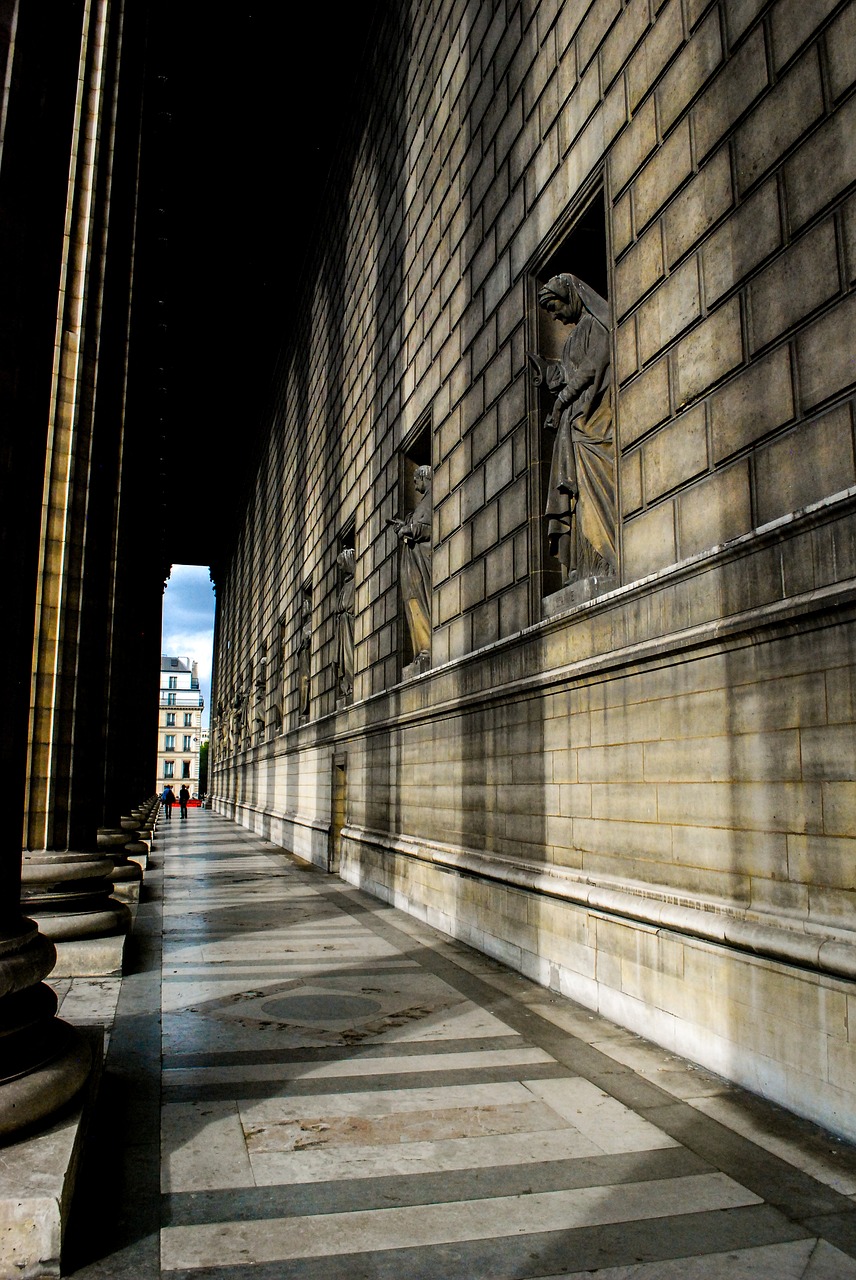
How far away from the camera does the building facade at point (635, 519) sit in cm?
566

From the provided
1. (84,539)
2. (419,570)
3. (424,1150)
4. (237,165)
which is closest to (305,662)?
(419,570)

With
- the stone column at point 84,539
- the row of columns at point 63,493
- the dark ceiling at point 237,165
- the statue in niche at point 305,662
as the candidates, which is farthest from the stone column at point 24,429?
the statue in niche at point 305,662

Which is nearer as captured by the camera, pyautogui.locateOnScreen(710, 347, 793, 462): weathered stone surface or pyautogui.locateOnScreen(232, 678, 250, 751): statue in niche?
pyautogui.locateOnScreen(710, 347, 793, 462): weathered stone surface

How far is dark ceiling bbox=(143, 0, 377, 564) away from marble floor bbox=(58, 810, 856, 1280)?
62.2ft

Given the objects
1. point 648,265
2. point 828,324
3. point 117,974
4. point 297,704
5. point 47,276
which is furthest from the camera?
point 297,704

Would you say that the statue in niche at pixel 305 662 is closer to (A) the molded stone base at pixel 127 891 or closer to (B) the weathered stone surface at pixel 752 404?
(A) the molded stone base at pixel 127 891

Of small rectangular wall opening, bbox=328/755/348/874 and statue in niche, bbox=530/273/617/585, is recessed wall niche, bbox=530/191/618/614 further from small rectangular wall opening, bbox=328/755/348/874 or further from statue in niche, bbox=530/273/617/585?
small rectangular wall opening, bbox=328/755/348/874

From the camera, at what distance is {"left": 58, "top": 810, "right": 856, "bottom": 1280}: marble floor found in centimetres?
369

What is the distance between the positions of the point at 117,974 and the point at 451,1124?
4735 millimetres

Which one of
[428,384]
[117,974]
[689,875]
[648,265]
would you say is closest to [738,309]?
[648,265]

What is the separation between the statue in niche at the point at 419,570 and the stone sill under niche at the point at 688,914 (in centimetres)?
464

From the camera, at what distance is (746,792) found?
6.19m

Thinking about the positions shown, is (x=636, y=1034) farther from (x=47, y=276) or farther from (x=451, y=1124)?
(x=47, y=276)

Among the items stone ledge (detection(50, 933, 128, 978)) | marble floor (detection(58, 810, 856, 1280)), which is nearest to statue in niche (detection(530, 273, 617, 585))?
marble floor (detection(58, 810, 856, 1280))
